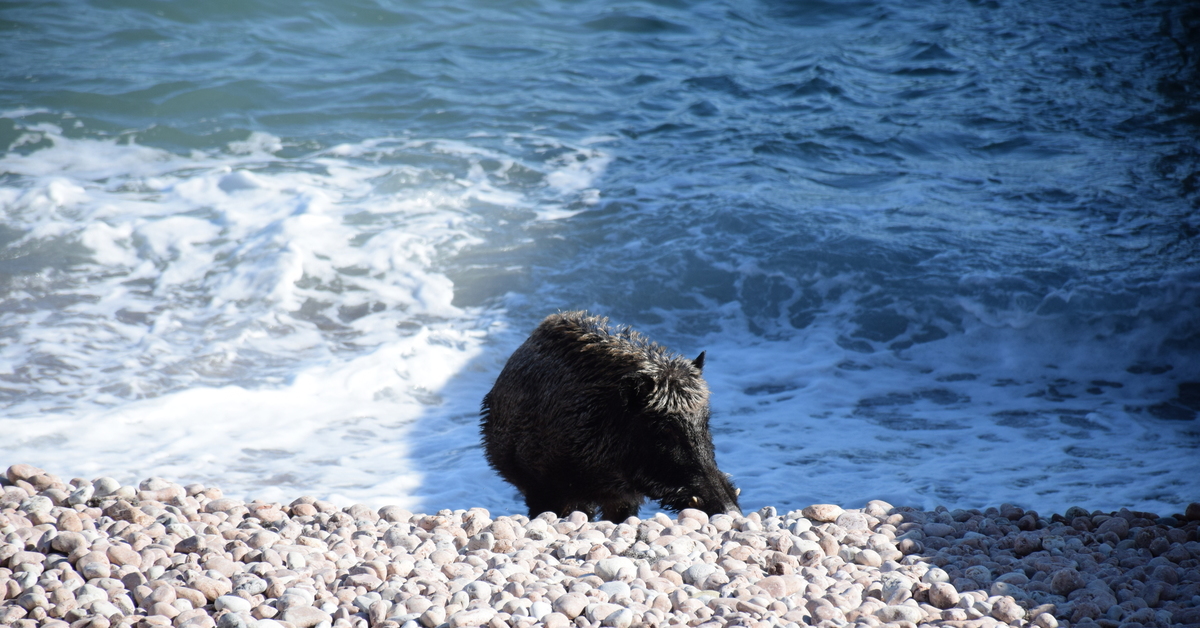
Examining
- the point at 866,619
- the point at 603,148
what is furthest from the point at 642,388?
the point at 603,148

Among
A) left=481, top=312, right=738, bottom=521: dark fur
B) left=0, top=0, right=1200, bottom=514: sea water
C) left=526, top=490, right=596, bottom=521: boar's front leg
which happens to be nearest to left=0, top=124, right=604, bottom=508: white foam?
left=0, top=0, right=1200, bottom=514: sea water

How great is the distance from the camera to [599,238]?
37.6 ft

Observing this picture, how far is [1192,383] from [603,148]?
870 cm

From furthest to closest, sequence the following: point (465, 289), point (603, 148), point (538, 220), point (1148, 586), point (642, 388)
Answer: point (603, 148), point (538, 220), point (465, 289), point (642, 388), point (1148, 586)

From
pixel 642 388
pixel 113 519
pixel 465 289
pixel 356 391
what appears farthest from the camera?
pixel 465 289

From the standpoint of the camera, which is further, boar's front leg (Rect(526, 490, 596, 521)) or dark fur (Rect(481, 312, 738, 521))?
boar's front leg (Rect(526, 490, 596, 521))

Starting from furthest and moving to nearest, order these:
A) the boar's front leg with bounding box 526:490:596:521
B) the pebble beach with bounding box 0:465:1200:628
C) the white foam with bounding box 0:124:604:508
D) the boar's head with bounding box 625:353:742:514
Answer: the white foam with bounding box 0:124:604:508 → the boar's front leg with bounding box 526:490:596:521 → the boar's head with bounding box 625:353:742:514 → the pebble beach with bounding box 0:465:1200:628

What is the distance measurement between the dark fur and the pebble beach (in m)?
0.30

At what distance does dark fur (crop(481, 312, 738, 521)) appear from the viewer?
5.04 meters

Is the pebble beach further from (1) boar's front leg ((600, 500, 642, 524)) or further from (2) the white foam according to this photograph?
(2) the white foam

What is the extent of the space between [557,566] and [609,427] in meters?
1.07

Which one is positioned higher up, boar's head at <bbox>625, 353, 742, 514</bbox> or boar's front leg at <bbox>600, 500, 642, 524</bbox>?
boar's head at <bbox>625, 353, 742, 514</bbox>

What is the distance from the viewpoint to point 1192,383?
8344 mm

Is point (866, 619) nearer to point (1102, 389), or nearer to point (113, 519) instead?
point (113, 519)
